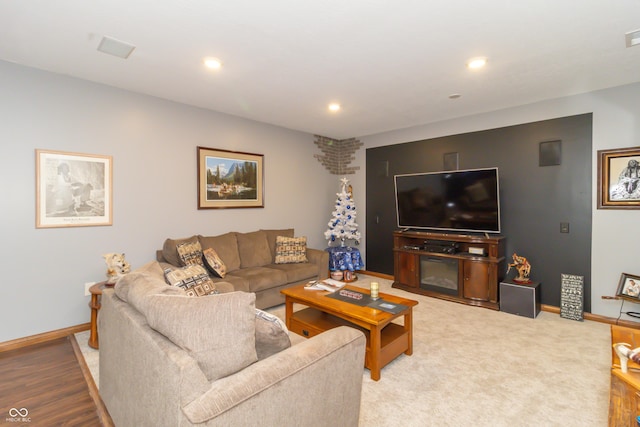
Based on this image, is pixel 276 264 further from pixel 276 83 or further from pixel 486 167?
pixel 486 167

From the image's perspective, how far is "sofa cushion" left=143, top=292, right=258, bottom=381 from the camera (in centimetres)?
121

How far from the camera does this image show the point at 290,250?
457cm

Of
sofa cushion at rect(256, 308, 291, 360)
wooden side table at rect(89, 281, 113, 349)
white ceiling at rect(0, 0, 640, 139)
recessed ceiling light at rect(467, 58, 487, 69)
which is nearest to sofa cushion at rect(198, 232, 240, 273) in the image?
wooden side table at rect(89, 281, 113, 349)

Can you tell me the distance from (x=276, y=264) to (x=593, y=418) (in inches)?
137

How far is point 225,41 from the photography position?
8.04ft

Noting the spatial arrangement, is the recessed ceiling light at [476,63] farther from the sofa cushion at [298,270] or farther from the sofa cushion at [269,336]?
the sofa cushion at [298,270]

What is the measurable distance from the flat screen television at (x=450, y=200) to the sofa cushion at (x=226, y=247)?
268cm

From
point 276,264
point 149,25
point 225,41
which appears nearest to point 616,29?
point 225,41

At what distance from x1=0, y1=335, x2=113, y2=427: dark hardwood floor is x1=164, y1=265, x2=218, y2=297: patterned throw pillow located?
0.89 meters

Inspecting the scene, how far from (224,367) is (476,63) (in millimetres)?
3130

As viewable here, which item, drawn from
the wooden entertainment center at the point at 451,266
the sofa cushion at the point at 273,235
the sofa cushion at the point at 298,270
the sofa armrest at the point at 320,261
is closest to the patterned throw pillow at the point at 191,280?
the sofa cushion at the point at 298,270

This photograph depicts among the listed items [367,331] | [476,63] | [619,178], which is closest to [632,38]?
[476,63]

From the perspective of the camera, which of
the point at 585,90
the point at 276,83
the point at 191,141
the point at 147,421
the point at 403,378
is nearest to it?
the point at 147,421

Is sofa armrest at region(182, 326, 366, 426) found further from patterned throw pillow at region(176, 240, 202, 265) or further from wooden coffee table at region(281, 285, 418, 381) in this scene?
patterned throw pillow at region(176, 240, 202, 265)
